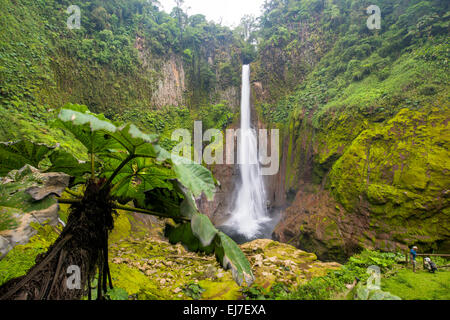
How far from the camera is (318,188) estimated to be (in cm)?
871

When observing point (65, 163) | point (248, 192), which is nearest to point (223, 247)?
point (65, 163)

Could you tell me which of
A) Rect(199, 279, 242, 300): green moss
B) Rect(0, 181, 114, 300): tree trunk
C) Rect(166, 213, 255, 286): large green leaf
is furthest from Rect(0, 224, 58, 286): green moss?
Rect(199, 279, 242, 300): green moss

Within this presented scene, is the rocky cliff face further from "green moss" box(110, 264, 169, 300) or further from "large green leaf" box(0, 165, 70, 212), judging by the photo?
"large green leaf" box(0, 165, 70, 212)

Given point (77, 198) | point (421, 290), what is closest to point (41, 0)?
point (77, 198)

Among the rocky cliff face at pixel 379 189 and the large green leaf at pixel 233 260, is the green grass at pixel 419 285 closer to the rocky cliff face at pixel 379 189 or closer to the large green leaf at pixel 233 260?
the rocky cliff face at pixel 379 189

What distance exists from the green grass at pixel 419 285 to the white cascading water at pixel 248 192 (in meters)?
7.02

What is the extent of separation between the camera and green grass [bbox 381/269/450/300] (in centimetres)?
286

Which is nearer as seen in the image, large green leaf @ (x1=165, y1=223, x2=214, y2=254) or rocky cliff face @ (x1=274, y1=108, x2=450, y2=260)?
large green leaf @ (x1=165, y1=223, x2=214, y2=254)

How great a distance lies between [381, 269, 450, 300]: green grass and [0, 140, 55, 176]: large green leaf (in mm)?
4404

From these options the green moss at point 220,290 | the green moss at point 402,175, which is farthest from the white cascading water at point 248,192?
the green moss at point 220,290

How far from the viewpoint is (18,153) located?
124cm

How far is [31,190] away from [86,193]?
0.75 feet

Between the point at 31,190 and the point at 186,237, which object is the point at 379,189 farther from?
the point at 31,190

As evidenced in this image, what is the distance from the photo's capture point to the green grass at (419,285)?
286cm
